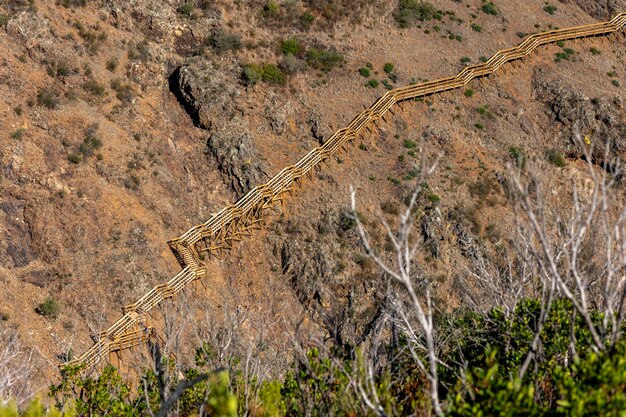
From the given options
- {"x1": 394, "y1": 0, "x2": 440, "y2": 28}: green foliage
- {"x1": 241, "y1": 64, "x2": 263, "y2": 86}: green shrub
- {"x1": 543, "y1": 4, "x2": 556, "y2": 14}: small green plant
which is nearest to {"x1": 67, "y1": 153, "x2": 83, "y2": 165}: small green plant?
{"x1": 241, "y1": 64, "x2": 263, "y2": 86}: green shrub

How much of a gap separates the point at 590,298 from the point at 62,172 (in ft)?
95.7

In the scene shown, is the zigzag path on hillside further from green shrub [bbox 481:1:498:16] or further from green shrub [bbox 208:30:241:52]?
green shrub [bbox 208:30:241:52]

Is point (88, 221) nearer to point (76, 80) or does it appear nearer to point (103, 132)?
point (103, 132)

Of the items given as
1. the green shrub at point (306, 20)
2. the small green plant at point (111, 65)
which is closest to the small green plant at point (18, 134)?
the small green plant at point (111, 65)

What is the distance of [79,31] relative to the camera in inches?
1724

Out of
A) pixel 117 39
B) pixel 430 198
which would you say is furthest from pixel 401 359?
pixel 117 39

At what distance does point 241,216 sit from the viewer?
39.5 m

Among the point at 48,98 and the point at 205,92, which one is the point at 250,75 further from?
the point at 48,98

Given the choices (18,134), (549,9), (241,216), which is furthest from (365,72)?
(18,134)

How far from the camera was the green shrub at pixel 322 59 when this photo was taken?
159 feet

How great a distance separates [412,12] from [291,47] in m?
12.0

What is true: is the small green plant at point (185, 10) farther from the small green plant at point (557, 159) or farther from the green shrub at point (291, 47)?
the small green plant at point (557, 159)

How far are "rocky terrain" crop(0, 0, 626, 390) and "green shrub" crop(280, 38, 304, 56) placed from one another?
0.81ft

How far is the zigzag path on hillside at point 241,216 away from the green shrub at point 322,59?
4975 mm
